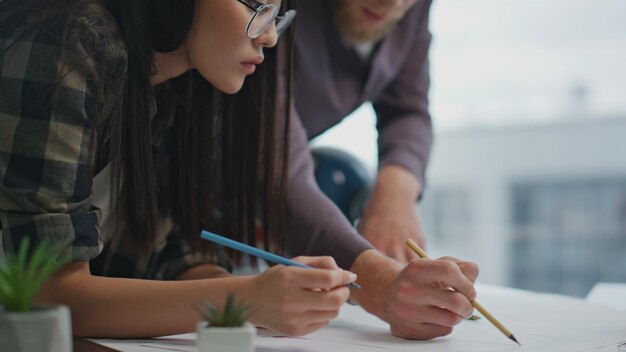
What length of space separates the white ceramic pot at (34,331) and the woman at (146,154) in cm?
23

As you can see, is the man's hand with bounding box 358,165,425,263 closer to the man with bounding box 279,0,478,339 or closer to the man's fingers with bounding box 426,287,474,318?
the man with bounding box 279,0,478,339

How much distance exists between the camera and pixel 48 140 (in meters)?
0.81

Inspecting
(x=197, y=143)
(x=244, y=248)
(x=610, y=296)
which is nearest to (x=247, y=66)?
(x=197, y=143)

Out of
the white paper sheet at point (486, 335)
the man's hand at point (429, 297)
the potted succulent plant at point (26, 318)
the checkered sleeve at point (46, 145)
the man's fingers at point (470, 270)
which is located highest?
the checkered sleeve at point (46, 145)

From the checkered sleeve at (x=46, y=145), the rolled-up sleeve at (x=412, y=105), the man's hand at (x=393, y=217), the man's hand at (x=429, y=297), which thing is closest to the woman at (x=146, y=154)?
the checkered sleeve at (x=46, y=145)

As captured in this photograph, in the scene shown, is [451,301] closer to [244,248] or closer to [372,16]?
[244,248]

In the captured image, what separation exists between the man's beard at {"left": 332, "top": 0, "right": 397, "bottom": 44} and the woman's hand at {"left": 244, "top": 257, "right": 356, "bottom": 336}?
29.9 inches

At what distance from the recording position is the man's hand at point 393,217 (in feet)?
4.69

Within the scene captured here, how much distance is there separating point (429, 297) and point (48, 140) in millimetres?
459

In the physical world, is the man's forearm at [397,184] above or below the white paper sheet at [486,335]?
above

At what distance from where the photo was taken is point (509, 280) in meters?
3.79

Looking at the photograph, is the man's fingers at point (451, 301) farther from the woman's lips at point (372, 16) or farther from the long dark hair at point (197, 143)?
the woman's lips at point (372, 16)

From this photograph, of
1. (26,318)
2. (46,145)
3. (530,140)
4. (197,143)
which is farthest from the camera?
(530,140)

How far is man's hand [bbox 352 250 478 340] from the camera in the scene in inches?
37.0
